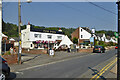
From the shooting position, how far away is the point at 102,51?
3516cm

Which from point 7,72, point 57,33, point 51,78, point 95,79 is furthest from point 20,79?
point 57,33

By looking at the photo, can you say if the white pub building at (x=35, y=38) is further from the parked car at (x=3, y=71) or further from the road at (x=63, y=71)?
the parked car at (x=3, y=71)

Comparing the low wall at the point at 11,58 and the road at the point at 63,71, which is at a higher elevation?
the low wall at the point at 11,58

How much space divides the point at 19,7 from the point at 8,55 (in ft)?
16.8

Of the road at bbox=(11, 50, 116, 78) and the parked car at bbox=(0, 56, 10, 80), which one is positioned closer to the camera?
the parked car at bbox=(0, 56, 10, 80)

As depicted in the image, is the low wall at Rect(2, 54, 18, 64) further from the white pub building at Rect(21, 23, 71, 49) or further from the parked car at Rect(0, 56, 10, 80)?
the white pub building at Rect(21, 23, 71, 49)

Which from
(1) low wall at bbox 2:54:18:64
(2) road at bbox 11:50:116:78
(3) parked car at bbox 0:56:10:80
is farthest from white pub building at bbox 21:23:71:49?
(3) parked car at bbox 0:56:10:80

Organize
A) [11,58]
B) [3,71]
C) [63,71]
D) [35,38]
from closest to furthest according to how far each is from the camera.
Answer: [3,71] → [63,71] → [11,58] → [35,38]

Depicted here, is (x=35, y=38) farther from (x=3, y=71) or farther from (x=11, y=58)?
(x=3, y=71)

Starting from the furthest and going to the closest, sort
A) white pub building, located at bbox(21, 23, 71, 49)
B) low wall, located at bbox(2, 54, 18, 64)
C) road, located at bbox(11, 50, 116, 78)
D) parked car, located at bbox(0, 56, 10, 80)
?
white pub building, located at bbox(21, 23, 71, 49)
low wall, located at bbox(2, 54, 18, 64)
road, located at bbox(11, 50, 116, 78)
parked car, located at bbox(0, 56, 10, 80)

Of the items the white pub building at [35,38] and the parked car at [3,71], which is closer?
the parked car at [3,71]

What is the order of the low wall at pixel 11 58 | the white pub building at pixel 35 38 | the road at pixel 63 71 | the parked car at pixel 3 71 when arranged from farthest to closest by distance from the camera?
the white pub building at pixel 35 38, the low wall at pixel 11 58, the road at pixel 63 71, the parked car at pixel 3 71

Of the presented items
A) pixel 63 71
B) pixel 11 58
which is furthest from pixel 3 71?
pixel 11 58

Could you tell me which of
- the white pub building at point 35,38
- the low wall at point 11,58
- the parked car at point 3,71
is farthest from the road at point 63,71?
the white pub building at point 35,38
